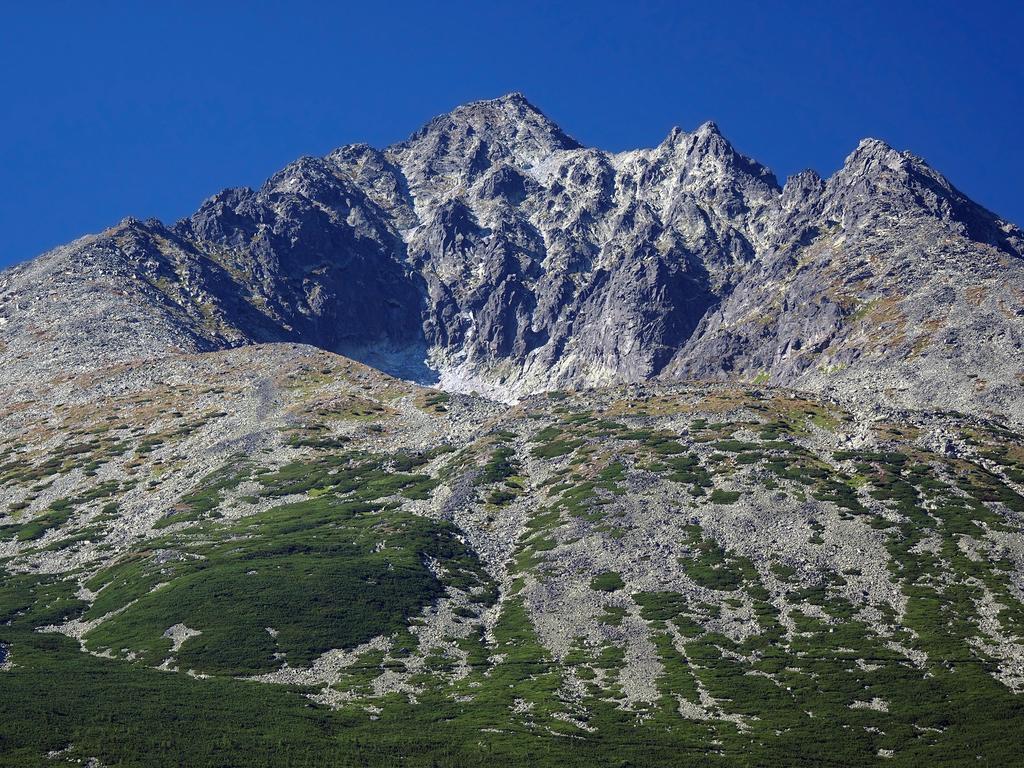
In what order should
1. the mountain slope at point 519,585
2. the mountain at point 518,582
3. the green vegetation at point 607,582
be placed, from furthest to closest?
the green vegetation at point 607,582, the mountain slope at point 519,585, the mountain at point 518,582

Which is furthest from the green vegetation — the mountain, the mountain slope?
the mountain

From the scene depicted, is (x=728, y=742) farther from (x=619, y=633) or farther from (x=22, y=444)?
(x=22, y=444)

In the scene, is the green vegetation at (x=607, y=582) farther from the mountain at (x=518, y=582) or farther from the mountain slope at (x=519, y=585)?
the mountain at (x=518, y=582)

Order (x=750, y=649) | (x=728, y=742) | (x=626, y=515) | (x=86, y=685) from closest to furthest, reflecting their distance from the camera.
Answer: (x=728, y=742), (x=86, y=685), (x=750, y=649), (x=626, y=515)

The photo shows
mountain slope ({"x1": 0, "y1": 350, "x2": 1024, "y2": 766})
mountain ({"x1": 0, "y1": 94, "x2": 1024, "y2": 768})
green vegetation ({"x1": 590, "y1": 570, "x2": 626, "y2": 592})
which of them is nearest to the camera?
mountain ({"x1": 0, "y1": 94, "x2": 1024, "y2": 768})

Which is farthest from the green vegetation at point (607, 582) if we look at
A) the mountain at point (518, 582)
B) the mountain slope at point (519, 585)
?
the mountain at point (518, 582)

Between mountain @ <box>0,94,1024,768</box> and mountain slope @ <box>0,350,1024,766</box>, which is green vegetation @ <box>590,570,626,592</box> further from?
mountain @ <box>0,94,1024,768</box>

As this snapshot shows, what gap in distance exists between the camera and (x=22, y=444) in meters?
164

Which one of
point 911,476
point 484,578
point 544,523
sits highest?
point 911,476

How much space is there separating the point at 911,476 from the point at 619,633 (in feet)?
157

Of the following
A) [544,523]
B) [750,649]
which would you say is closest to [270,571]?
[544,523]

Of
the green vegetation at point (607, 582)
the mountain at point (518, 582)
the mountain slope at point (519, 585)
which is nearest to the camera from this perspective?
the mountain at point (518, 582)

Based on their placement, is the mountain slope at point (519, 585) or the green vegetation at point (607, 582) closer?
the mountain slope at point (519, 585)

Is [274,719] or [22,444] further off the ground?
[22,444]
